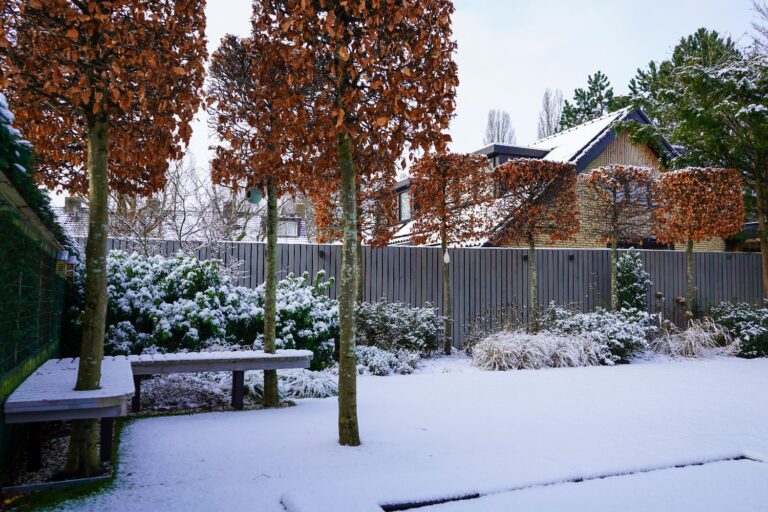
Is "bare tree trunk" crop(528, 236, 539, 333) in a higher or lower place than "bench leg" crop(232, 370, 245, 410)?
higher

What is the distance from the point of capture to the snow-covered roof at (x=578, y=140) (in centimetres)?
1560

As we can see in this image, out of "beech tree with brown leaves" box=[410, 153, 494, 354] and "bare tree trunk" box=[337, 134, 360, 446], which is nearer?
"bare tree trunk" box=[337, 134, 360, 446]

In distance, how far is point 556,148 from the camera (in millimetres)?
17266

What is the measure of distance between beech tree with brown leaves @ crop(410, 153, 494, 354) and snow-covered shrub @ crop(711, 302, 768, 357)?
17.0ft

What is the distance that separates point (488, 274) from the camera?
11.6 metres

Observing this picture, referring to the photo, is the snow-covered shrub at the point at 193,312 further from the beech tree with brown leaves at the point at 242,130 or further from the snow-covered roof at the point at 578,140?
the snow-covered roof at the point at 578,140

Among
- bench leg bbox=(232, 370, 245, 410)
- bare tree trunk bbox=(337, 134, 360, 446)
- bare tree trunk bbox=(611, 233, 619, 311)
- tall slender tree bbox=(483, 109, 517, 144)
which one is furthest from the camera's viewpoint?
tall slender tree bbox=(483, 109, 517, 144)

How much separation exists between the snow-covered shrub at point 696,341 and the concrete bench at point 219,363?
7.56 meters

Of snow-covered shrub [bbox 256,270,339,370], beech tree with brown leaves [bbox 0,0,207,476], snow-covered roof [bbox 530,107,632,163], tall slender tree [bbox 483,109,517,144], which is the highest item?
tall slender tree [bbox 483,109,517,144]

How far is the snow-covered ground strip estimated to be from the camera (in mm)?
Answer: 3227

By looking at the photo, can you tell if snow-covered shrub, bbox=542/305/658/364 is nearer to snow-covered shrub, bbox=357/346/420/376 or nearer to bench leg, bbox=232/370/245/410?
snow-covered shrub, bbox=357/346/420/376

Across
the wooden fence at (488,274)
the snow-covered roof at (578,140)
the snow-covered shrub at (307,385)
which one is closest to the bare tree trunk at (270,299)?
the snow-covered shrub at (307,385)

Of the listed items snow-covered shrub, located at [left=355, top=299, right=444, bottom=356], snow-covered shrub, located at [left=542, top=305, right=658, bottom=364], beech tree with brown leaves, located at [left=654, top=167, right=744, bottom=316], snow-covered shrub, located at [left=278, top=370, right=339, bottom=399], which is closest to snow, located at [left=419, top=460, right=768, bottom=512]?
snow-covered shrub, located at [left=278, top=370, right=339, bottom=399]

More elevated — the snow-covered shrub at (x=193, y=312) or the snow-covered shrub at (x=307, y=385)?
the snow-covered shrub at (x=193, y=312)
